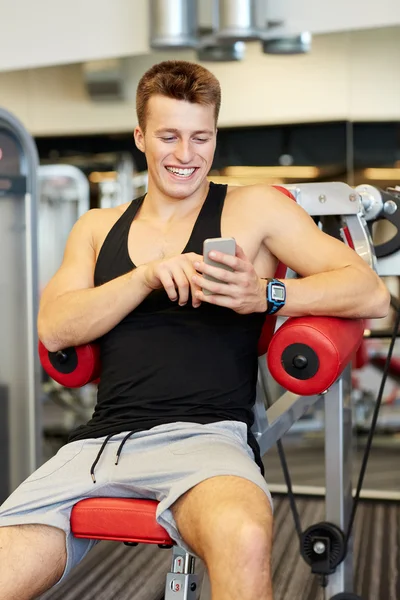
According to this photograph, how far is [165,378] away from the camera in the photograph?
1.83 m

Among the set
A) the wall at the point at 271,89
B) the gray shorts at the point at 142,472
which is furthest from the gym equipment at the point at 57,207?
the gray shorts at the point at 142,472

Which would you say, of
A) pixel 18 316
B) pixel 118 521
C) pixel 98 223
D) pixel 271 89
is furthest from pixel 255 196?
pixel 271 89

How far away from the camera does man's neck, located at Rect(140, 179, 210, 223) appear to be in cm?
202

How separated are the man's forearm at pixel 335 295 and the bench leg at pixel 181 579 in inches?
19.9

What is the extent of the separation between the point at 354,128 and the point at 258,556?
2958 mm

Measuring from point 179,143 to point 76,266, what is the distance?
0.36 metres

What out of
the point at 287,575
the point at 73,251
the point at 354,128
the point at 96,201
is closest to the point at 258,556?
the point at 73,251

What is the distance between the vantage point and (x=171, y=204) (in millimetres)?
2033

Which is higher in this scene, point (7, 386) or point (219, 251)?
point (219, 251)

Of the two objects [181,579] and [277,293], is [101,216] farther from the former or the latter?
[181,579]

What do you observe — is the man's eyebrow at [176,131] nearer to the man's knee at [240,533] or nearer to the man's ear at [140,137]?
the man's ear at [140,137]

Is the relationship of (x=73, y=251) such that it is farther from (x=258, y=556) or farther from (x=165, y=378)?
(x=258, y=556)

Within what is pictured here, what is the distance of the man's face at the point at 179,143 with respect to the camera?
6.20 feet

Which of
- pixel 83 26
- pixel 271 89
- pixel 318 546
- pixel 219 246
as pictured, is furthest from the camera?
pixel 83 26
